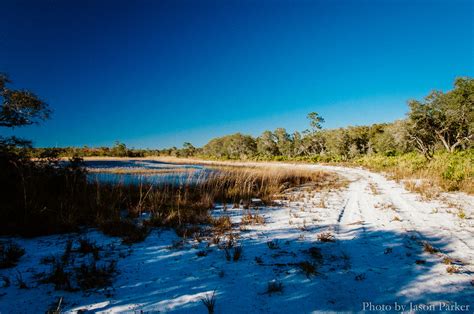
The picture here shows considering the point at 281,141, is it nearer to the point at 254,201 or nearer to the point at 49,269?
the point at 254,201

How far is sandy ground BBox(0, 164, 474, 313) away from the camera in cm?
239

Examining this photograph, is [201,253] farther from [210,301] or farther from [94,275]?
[94,275]

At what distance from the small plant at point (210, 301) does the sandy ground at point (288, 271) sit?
0.18 feet

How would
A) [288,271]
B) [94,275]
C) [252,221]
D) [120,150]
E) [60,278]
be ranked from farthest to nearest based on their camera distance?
[120,150], [252,221], [288,271], [94,275], [60,278]

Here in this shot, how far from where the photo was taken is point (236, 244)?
3977 mm

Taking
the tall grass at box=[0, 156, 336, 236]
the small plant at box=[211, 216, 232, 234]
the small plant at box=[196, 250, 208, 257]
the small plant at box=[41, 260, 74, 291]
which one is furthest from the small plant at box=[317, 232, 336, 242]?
the small plant at box=[41, 260, 74, 291]

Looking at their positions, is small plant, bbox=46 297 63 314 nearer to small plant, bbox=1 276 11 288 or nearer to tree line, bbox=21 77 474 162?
small plant, bbox=1 276 11 288

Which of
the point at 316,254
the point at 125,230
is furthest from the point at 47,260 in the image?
the point at 316,254

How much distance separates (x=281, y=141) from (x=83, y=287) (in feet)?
211

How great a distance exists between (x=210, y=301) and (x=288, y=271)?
3.76 feet

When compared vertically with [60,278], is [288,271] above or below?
below

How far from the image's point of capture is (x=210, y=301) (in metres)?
2.43

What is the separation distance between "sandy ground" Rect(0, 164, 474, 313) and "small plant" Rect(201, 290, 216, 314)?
0.18ft

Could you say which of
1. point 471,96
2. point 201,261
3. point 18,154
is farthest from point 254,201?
point 471,96
